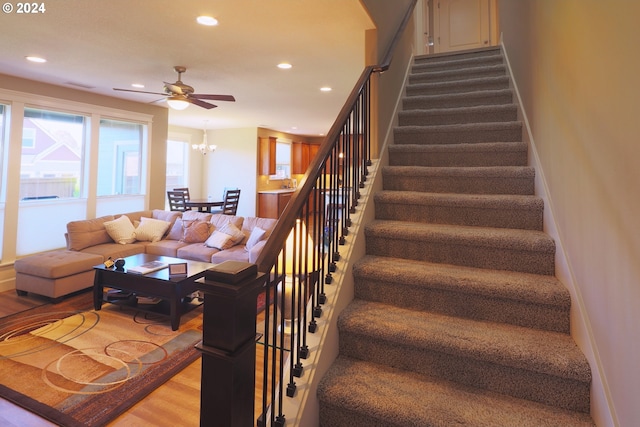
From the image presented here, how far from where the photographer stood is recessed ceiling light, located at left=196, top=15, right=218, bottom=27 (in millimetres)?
2566

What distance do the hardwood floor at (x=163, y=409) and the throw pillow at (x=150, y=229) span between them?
2.95 metres

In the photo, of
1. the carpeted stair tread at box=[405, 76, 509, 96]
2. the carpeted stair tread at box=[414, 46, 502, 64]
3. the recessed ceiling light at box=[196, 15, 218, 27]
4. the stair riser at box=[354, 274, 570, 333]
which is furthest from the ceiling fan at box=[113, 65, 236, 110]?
the stair riser at box=[354, 274, 570, 333]

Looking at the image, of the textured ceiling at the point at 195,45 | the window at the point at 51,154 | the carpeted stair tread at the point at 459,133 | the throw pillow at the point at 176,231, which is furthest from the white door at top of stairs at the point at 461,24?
the window at the point at 51,154

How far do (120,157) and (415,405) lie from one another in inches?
236

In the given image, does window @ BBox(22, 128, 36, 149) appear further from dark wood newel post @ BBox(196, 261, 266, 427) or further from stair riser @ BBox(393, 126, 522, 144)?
dark wood newel post @ BBox(196, 261, 266, 427)

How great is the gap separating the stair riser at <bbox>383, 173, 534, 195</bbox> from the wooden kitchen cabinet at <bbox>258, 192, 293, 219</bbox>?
620cm

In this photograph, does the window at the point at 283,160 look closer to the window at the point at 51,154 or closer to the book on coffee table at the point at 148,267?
the window at the point at 51,154

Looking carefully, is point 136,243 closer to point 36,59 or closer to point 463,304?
point 36,59

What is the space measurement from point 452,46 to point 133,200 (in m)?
6.35

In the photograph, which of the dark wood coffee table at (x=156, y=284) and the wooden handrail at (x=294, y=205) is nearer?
the wooden handrail at (x=294, y=205)

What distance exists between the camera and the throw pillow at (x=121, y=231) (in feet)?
15.3

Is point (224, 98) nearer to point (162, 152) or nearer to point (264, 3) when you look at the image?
point (264, 3)

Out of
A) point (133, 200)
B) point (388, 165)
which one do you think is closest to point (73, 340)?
point (388, 165)

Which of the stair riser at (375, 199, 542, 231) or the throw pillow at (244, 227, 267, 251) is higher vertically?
the stair riser at (375, 199, 542, 231)
